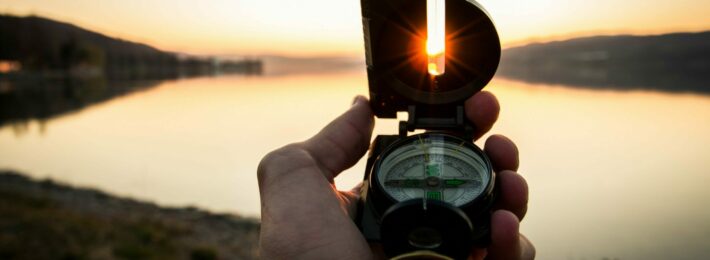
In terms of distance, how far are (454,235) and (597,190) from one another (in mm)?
11032

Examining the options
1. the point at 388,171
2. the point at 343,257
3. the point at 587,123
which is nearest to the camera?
the point at 343,257

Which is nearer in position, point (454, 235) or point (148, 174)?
point (454, 235)

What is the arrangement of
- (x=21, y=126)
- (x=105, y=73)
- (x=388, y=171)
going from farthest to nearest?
(x=105, y=73) < (x=21, y=126) < (x=388, y=171)

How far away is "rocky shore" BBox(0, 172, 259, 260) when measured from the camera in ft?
25.1

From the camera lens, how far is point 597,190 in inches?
447

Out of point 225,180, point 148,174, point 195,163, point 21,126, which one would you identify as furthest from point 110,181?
point 21,126

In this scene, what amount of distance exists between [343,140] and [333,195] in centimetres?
36

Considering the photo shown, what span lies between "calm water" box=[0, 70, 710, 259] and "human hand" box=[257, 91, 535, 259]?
4396 millimetres

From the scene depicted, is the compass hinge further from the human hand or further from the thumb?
the thumb

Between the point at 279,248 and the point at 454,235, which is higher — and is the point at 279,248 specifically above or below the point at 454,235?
below

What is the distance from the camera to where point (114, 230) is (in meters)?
8.87

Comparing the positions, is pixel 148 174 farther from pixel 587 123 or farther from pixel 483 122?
pixel 587 123

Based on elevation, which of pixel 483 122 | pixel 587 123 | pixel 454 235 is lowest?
pixel 587 123

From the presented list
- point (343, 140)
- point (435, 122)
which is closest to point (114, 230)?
point (343, 140)
